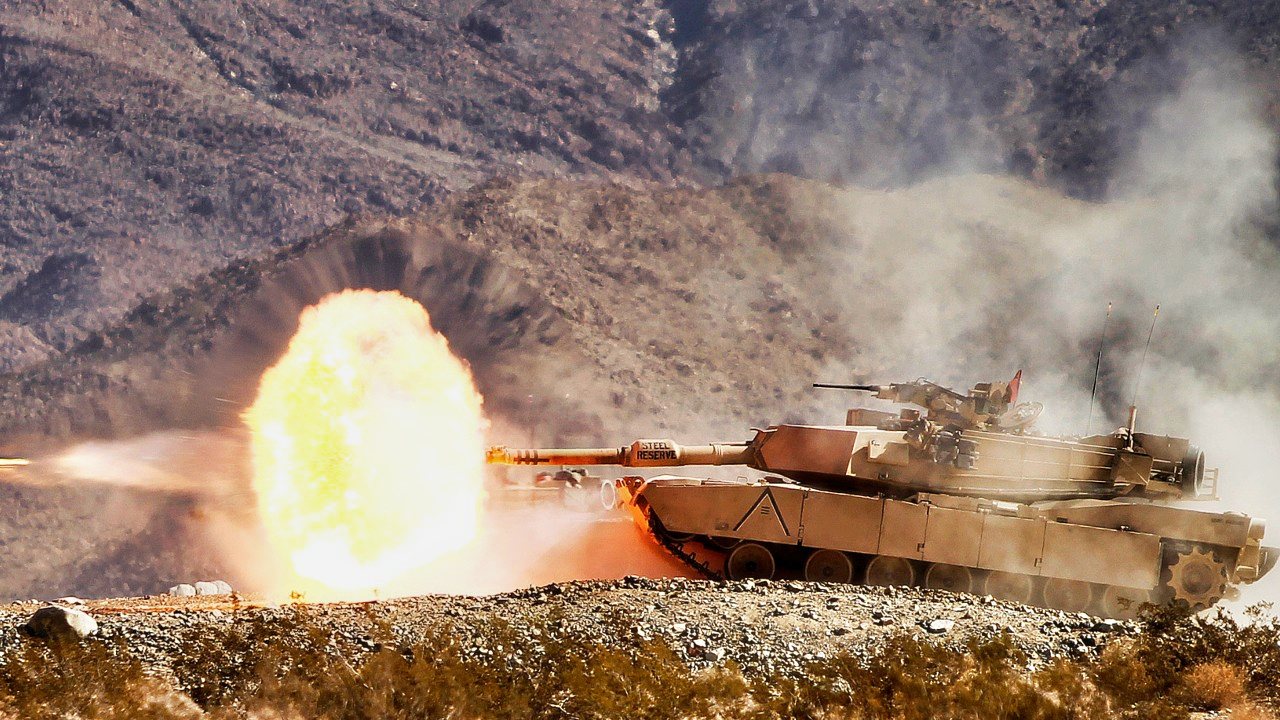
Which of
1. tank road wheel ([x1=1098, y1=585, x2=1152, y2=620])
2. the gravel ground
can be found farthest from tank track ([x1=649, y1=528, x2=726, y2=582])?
tank road wheel ([x1=1098, y1=585, x2=1152, y2=620])

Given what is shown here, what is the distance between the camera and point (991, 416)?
24.5 m

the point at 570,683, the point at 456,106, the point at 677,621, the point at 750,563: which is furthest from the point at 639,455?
the point at 456,106

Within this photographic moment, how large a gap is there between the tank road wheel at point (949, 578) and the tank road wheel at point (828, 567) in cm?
127

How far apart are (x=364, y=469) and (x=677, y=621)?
9734 mm

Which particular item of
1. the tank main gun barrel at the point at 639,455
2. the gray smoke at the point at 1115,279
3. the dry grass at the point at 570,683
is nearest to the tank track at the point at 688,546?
the tank main gun barrel at the point at 639,455

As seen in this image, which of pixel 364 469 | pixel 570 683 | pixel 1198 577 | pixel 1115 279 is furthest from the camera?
pixel 1115 279

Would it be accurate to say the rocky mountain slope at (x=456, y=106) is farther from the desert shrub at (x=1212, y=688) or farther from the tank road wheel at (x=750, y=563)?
the desert shrub at (x=1212, y=688)

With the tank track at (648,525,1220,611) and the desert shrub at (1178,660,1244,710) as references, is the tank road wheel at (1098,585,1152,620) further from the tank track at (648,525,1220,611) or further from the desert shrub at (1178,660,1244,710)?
the desert shrub at (1178,660,1244,710)

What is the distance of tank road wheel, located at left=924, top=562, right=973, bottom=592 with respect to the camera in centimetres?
2333

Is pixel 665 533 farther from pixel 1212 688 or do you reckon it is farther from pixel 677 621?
pixel 1212 688

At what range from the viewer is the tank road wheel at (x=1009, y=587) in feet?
76.5

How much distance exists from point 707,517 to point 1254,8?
70877mm

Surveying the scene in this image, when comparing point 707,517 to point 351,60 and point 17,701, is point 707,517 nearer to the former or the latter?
point 17,701

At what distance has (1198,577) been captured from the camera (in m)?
23.1
